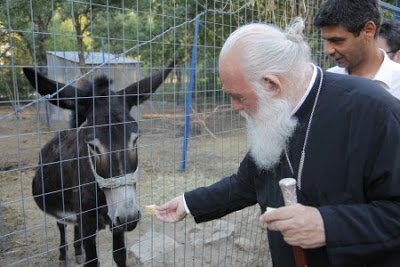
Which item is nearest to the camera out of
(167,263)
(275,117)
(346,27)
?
(275,117)

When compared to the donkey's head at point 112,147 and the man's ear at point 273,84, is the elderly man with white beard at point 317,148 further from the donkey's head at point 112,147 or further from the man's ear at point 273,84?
the donkey's head at point 112,147

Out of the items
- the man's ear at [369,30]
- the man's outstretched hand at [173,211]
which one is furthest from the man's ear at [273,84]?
the man's ear at [369,30]

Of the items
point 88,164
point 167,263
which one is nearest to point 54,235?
point 167,263

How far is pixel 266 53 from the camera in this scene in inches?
62.4

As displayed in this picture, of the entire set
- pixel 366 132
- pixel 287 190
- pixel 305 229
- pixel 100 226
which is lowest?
pixel 100 226

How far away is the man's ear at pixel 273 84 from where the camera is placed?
5.29 ft

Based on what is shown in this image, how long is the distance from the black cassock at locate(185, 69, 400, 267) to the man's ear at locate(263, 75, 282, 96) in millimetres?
148

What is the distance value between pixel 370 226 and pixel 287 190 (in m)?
0.34

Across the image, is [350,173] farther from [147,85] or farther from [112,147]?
[147,85]

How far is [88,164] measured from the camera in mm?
3232

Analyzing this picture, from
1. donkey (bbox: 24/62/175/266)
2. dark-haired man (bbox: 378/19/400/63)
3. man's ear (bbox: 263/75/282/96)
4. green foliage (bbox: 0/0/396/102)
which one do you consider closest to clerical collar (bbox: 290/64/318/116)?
Result: man's ear (bbox: 263/75/282/96)

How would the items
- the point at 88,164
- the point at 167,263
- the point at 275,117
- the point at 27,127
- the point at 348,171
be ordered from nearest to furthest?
the point at 348,171
the point at 275,117
the point at 88,164
the point at 167,263
the point at 27,127

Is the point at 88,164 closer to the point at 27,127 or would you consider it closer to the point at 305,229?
the point at 305,229

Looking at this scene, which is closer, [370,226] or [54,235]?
[370,226]
